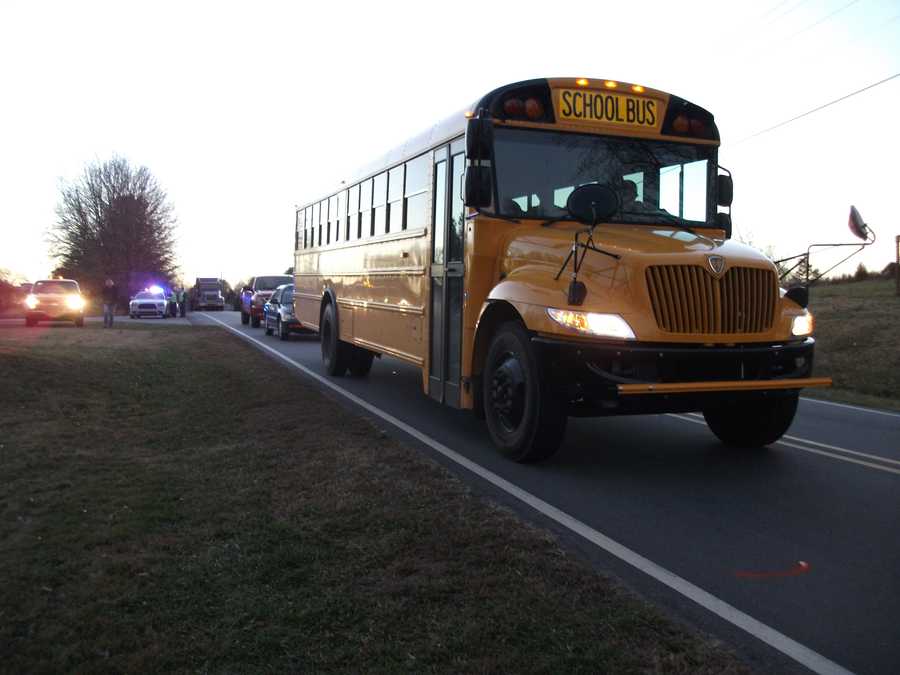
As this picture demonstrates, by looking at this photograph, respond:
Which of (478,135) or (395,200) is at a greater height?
(478,135)

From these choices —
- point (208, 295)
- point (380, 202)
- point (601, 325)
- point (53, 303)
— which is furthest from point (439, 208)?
point (208, 295)

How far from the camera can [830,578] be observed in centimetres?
390

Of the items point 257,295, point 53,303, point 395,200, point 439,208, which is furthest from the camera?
point 257,295

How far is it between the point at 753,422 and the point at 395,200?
15.6 ft

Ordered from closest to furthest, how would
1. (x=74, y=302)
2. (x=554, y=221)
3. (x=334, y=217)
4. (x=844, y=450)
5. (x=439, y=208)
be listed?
(x=554, y=221) → (x=844, y=450) → (x=439, y=208) → (x=334, y=217) → (x=74, y=302)

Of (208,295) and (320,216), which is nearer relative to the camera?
(320,216)

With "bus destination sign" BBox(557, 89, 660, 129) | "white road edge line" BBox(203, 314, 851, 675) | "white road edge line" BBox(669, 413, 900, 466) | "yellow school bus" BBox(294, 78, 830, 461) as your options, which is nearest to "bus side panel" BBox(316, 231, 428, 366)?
"yellow school bus" BBox(294, 78, 830, 461)

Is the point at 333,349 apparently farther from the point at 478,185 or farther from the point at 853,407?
the point at 853,407

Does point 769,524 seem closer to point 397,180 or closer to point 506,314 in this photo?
point 506,314

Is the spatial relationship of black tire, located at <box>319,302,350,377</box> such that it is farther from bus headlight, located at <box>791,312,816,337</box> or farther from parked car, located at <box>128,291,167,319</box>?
parked car, located at <box>128,291,167,319</box>

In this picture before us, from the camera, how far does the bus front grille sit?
17.9 ft

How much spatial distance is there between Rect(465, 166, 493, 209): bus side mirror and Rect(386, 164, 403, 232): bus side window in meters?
2.66

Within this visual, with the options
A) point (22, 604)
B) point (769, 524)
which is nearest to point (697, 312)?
point (769, 524)

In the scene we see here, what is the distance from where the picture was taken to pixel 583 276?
224 inches
